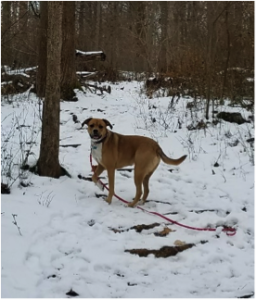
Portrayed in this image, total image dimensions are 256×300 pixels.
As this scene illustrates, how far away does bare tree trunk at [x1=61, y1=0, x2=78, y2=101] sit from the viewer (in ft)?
40.2

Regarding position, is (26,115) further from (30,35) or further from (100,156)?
(30,35)

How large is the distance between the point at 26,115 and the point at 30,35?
9978mm

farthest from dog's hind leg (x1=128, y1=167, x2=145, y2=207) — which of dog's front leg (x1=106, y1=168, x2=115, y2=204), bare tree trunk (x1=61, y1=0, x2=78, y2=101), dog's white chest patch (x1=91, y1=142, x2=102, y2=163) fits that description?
bare tree trunk (x1=61, y1=0, x2=78, y2=101)

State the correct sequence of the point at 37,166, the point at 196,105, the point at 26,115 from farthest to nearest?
the point at 196,105
the point at 26,115
the point at 37,166

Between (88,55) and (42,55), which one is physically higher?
(88,55)

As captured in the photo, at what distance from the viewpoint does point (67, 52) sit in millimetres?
12453

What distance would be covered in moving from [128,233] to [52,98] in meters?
2.47

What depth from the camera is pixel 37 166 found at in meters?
5.82

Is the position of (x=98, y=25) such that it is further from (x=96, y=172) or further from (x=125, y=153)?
(x=125, y=153)

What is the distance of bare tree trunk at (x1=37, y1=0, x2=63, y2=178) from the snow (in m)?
0.27

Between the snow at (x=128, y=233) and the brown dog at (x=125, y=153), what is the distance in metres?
0.41

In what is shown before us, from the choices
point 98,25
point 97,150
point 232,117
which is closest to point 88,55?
point 232,117

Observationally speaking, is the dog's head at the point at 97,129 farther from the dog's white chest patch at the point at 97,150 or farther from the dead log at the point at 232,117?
the dead log at the point at 232,117

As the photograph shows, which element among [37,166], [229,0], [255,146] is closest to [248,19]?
[229,0]
